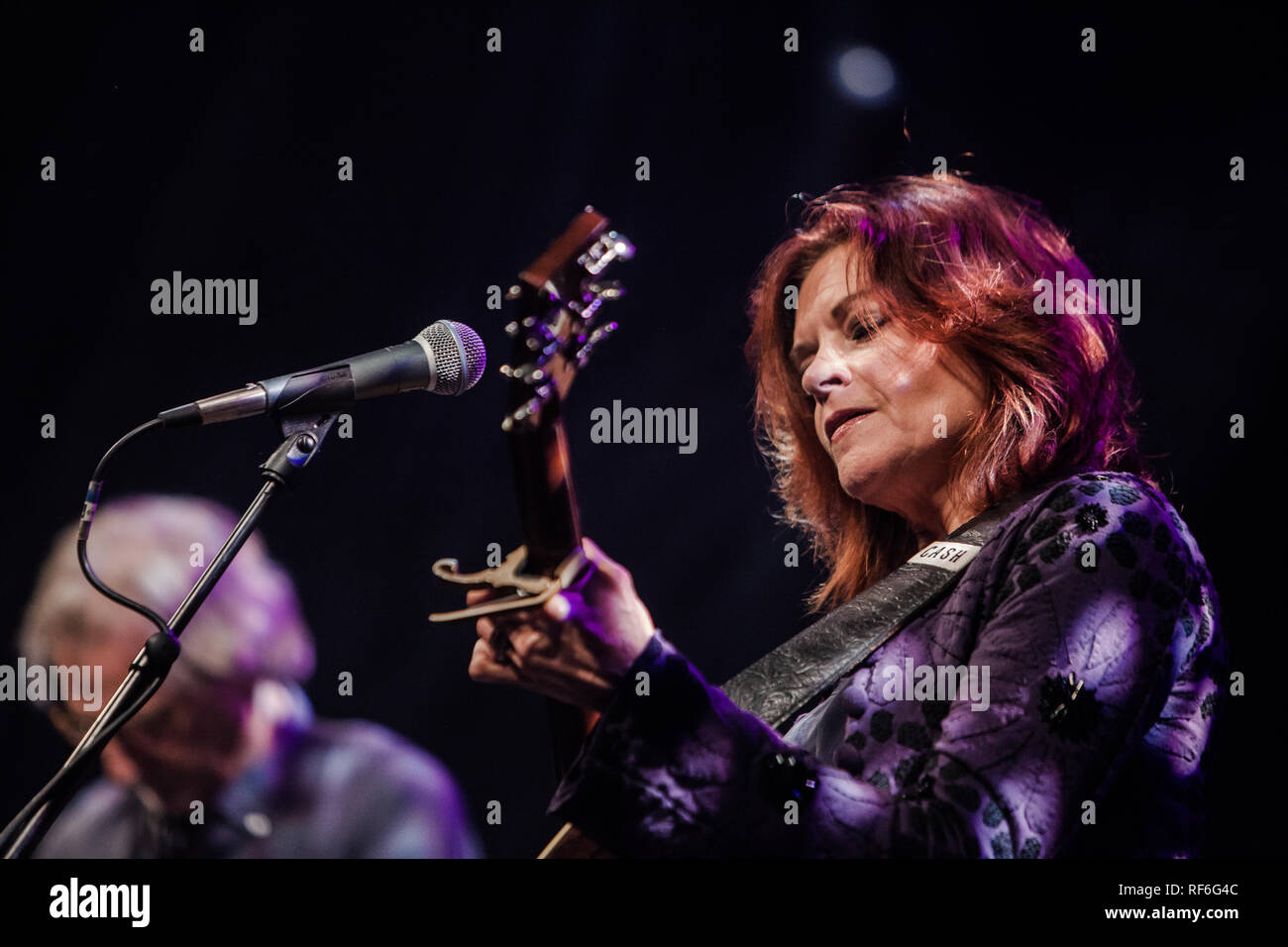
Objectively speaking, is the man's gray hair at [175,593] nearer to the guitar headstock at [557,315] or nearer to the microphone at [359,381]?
the microphone at [359,381]

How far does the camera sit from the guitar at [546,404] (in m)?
0.94

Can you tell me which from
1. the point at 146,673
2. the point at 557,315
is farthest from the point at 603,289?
the point at 146,673

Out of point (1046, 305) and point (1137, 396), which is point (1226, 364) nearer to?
point (1137, 396)

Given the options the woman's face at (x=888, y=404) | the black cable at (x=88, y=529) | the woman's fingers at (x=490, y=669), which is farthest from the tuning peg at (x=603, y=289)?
the woman's face at (x=888, y=404)

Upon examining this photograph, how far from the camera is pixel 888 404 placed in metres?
1.70

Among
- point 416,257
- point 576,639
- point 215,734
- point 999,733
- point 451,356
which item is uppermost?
point 416,257

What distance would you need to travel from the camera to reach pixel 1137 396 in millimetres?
2211

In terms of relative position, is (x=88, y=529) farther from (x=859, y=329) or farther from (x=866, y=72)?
(x=866, y=72)

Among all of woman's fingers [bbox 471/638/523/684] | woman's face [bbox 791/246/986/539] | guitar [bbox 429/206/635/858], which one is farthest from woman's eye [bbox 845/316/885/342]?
woman's fingers [bbox 471/638/523/684]

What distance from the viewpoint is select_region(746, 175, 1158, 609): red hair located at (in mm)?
1626

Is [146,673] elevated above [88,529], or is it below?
below

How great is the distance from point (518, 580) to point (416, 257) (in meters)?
1.75

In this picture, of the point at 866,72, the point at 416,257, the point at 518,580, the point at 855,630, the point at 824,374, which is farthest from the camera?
the point at 416,257

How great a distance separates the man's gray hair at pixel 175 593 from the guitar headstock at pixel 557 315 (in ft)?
4.91
